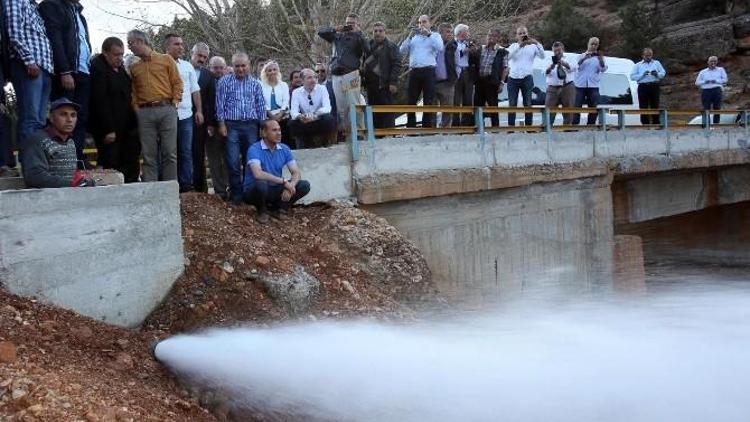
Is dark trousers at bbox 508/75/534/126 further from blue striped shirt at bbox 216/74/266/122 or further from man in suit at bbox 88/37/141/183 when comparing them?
man in suit at bbox 88/37/141/183

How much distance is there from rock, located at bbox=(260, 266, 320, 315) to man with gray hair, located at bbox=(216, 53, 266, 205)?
1.70 m

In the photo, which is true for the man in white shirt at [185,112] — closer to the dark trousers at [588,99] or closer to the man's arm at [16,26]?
the man's arm at [16,26]

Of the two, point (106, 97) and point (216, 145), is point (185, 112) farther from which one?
point (216, 145)

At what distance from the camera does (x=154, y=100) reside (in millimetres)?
7234

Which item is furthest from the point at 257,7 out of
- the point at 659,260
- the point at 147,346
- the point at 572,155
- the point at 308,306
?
the point at 147,346

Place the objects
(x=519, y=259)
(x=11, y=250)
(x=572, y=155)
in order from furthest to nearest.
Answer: (x=572, y=155)
(x=519, y=259)
(x=11, y=250)

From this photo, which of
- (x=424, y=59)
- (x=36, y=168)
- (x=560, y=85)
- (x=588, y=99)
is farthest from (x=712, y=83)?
(x=36, y=168)

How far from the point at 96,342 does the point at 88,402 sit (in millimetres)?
996

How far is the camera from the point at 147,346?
17.2 feet

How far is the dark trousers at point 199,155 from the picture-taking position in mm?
8461

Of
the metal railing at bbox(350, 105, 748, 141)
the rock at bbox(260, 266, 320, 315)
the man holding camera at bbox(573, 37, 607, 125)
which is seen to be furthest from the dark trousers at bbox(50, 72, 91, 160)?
the man holding camera at bbox(573, 37, 607, 125)

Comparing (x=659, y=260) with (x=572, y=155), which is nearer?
(x=572, y=155)

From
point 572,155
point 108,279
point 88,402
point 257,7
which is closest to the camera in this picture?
point 88,402

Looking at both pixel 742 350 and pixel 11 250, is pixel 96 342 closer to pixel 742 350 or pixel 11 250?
pixel 11 250
